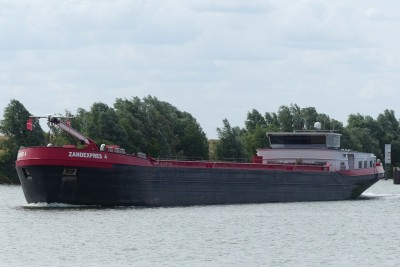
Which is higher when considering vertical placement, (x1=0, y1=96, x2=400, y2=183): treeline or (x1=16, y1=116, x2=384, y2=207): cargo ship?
(x1=0, y1=96, x2=400, y2=183): treeline

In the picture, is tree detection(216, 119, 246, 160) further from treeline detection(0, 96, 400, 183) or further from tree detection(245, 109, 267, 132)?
tree detection(245, 109, 267, 132)

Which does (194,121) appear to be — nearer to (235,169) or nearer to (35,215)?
(235,169)

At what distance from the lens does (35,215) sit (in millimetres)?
58844

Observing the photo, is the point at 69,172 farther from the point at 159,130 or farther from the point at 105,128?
the point at 159,130

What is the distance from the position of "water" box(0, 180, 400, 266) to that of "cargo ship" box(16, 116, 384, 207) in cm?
121

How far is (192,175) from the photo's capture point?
69.1 m

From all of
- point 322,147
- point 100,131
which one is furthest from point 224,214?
point 100,131

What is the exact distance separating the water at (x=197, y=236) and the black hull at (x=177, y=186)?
0.98m

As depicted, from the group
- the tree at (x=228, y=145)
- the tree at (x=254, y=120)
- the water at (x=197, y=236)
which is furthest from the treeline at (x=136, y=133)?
the water at (x=197, y=236)

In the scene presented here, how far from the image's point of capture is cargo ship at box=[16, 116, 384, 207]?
2437 inches

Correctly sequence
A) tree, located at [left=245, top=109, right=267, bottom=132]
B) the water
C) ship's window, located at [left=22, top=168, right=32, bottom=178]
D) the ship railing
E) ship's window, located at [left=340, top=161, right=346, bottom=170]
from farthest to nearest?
1. tree, located at [left=245, top=109, right=267, bottom=132]
2. ship's window, located at [left=340, top=161, right=346, bottom=170]
3. the ship railing
4. ship's window, located at [left=22, top=168, right=32, bottom=178]
5. the water

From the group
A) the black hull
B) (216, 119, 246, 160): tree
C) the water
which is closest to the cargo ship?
the black hull

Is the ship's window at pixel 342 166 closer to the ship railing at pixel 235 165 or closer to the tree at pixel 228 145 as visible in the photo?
the ship railing at pixel 235 165

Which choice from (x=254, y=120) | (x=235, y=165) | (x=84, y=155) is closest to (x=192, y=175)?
(x=235, y=165)
